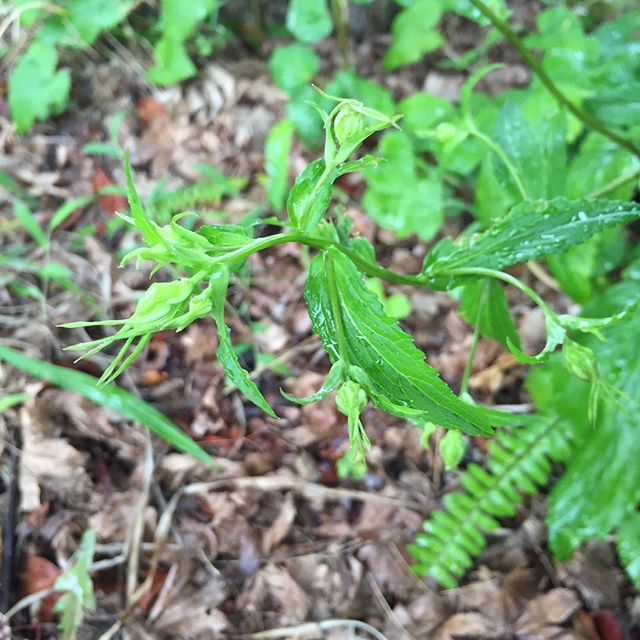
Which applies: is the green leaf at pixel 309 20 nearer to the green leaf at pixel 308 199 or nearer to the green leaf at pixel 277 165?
the green leaf at pixel 277 165

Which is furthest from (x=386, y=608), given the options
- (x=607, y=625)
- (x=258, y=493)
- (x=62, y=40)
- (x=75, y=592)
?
(x=62, y=40)

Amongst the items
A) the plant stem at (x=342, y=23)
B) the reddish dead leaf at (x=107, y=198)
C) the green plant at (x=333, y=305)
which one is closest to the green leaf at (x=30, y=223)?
the reddish dead leaf at (x=107, y=198)

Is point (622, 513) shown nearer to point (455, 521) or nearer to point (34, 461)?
point (455, 521)

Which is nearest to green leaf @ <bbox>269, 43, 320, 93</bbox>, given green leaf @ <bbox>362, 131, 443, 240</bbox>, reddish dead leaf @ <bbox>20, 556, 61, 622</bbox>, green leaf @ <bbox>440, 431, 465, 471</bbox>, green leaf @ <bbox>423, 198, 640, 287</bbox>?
green leaf @ <bbox>362, 131, 443, 240</bbox>

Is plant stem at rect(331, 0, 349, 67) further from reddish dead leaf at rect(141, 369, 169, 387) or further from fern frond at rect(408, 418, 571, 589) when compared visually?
fern frond at rect(408, 418, 571, 589)

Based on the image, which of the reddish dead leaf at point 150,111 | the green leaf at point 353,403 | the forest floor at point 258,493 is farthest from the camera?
the reddish dead leaf at point 150,111

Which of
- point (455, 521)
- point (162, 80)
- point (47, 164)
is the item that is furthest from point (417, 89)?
point (455, 521)
